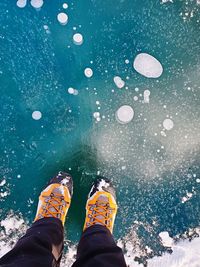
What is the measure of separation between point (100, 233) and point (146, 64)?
1024mm

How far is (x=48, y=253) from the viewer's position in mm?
1354

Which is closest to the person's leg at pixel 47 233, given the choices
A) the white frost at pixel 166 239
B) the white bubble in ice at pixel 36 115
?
the white bubble in ice at pixel 36 115

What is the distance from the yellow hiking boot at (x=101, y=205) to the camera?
179cm

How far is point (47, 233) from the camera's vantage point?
1.50 m


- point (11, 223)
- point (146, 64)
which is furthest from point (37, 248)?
point (146, 64)

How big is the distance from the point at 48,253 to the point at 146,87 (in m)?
1.11

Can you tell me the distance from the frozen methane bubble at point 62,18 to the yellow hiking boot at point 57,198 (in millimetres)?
901

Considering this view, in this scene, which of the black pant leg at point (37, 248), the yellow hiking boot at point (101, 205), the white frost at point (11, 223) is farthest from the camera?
the white frost at point (11, 223)

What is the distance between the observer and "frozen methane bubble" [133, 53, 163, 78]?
1985 millimetres

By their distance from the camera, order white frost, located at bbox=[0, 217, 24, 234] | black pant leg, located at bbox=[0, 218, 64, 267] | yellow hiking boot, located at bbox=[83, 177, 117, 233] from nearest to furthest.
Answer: black pant leg, located at bbox=[0, 218, 64, 267] < yellow hiking boot, located at bbox=[83, 177, 117, 233] < white frost, located at bbox=[0, 217, 24, 234]

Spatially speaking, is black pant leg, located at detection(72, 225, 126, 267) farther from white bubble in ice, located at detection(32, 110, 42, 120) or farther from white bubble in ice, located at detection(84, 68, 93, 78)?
white bubble in ice, located at detection(84, 68, 93, 78)

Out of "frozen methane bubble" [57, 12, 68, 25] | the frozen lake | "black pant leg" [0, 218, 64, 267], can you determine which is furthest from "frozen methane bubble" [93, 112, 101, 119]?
"black pant leg" [0, 218, 64, 267]

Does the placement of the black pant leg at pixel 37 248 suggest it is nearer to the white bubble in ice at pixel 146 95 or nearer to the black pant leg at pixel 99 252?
the black pant leg at pixel 99 252

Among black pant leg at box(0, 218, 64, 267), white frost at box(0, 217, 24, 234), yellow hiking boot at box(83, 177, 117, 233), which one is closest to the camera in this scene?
black pant leg at box(0, 218, 64, 267)
